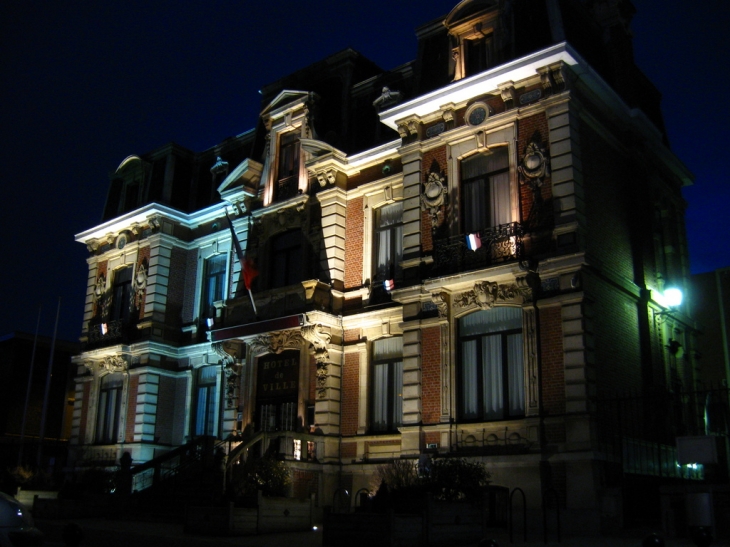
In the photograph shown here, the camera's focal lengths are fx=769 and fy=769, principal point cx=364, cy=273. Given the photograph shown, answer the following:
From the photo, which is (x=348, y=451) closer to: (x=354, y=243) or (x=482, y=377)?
(x=482, y=377)

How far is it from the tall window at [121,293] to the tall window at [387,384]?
13.3 meters

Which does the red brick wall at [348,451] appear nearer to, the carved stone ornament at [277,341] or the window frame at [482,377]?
the carved stone ornament at [277,341]

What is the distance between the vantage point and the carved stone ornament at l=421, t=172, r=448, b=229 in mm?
21766

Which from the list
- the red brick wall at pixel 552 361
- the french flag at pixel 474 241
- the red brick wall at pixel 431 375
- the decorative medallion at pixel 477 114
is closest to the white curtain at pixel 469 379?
the red brick wall at pixel 431 375

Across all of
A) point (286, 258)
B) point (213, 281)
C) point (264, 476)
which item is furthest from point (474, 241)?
point (213, 281)

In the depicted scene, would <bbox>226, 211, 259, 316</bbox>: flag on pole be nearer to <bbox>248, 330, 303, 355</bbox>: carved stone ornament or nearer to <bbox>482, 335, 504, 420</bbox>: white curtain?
<bbox>248, 330, 303, 355</bbox>: carved stone ornament

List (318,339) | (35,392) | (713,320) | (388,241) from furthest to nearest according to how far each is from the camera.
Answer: (35,392) → (713,320) → (388,241) → (318,339)

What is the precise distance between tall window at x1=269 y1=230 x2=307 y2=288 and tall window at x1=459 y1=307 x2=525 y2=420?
7.79 m

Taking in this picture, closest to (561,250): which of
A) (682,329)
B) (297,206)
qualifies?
(682,329)

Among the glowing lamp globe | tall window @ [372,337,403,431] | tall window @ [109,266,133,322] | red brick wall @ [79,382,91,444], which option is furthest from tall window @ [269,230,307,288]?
the glowing lamp globe

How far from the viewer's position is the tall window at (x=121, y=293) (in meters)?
32.6

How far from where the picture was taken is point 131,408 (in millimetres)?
30219

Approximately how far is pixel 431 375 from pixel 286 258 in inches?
341

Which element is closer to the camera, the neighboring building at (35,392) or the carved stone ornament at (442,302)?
the carved stone ornament at (442,302)
